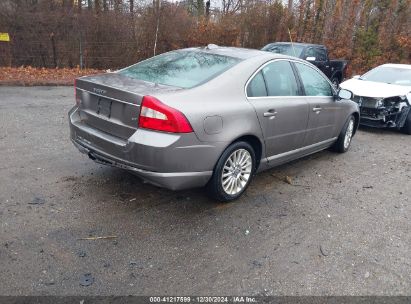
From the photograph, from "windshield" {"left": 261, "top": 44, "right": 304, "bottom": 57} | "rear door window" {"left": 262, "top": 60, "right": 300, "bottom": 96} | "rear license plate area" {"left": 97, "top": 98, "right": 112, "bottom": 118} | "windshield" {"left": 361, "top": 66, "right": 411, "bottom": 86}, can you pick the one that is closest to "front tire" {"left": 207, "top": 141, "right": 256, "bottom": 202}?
"rear door window" {"left": 262, "top": 60, "right": 300, "bottom": 96}

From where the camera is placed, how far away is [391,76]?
30.7ft

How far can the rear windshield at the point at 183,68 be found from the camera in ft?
13.2

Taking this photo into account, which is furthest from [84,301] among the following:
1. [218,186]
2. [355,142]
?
[355,142]

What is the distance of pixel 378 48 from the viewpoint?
1827 cm

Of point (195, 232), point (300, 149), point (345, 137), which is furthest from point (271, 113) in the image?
point (345, 137)

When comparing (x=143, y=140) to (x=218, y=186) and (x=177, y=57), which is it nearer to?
(x=218, y=186)

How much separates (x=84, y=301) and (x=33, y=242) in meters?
0.91

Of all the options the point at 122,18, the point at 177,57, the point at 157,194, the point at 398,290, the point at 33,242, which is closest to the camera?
the point at 398,290

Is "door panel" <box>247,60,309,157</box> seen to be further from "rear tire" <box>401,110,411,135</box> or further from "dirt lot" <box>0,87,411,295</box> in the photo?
"rear tire" <box>401,110,411,135</box>

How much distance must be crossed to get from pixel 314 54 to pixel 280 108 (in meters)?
9.47

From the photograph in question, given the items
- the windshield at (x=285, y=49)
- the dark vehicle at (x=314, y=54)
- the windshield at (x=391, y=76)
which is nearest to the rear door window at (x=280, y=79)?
the windshield at (x=391, y=76)

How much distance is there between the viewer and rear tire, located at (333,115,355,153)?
622cm

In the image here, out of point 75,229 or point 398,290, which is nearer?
point 398,290

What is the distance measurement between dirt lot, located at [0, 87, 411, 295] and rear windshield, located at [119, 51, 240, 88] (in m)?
1.27
